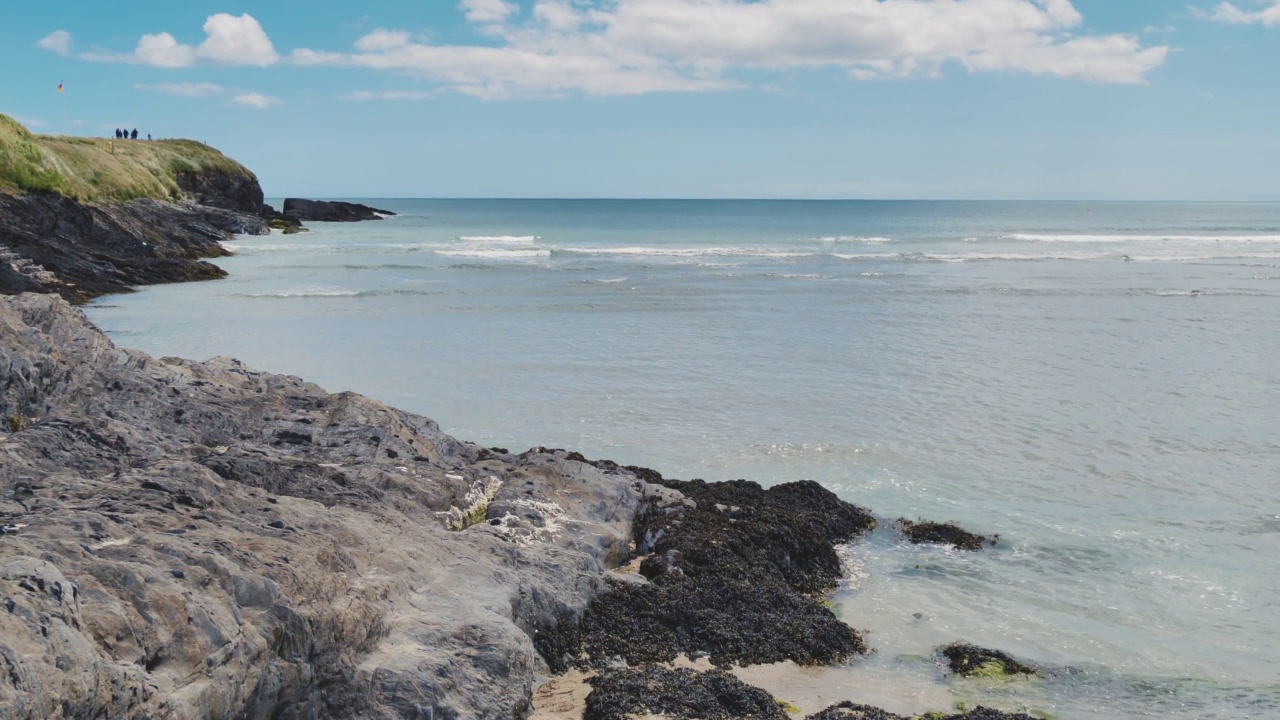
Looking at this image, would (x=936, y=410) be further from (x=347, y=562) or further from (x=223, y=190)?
(x=223, y=190)

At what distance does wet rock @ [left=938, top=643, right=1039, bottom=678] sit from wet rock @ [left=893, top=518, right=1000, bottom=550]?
2.76 m

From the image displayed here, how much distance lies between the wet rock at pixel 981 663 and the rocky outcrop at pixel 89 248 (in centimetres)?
2994

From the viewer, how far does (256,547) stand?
6859 millimetres

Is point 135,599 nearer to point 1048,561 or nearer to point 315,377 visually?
point 1048,561

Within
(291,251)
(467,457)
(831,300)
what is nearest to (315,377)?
(467,457)

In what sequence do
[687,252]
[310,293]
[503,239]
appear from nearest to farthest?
[310,293], [687,252], [503,239]

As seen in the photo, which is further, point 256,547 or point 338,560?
point 338,560

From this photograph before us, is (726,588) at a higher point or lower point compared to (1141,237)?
lower

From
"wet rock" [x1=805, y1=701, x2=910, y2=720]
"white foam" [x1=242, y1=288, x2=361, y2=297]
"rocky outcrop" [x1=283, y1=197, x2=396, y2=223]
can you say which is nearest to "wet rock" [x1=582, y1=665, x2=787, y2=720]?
"wet rock" [x1=805, y1=701, x2=910, y2=720]

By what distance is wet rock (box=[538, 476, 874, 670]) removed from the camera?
877cm

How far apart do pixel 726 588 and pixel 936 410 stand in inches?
369

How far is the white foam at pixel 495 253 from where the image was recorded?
59.4m

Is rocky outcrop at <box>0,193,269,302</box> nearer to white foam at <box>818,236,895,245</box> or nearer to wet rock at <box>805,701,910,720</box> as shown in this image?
wet rock at <box>805,701,910,720</box>

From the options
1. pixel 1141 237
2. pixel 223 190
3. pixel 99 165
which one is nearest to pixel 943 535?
pixel 99 165
